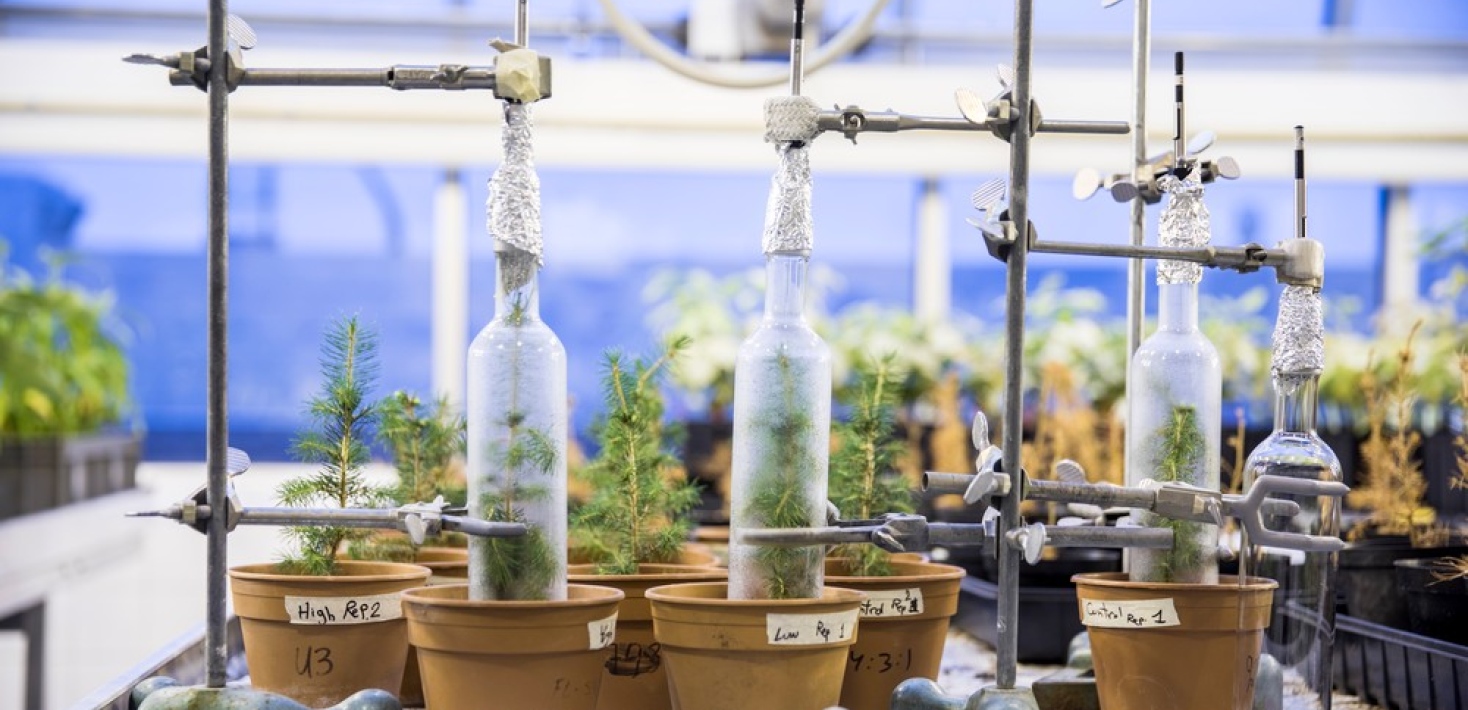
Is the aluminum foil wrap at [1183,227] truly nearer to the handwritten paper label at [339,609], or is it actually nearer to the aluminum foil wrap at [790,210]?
the aluminum foil wrap at [790,210]

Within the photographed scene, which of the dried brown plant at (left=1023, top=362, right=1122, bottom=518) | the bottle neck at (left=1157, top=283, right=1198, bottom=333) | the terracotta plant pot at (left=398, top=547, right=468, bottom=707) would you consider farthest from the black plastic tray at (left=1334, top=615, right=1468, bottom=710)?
the terracotta plant pot at (left=398, top=547, right=468, bottom=707)

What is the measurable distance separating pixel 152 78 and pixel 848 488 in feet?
11.3

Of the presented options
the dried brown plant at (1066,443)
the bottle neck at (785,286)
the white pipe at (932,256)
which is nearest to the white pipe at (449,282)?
the white pipe at (932,256)

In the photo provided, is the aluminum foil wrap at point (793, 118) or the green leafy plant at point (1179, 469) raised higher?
the aluminum foil wrap at point (793, 118)

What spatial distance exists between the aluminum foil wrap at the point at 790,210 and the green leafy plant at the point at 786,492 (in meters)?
0.08

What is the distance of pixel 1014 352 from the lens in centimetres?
97

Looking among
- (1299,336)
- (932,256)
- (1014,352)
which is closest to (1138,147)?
(1299,336)

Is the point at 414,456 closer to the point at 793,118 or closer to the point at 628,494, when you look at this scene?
the point at 628,494

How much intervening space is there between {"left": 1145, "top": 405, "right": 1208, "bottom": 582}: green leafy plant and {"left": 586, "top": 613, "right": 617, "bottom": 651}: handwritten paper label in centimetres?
39

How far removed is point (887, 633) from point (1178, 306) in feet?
1.10

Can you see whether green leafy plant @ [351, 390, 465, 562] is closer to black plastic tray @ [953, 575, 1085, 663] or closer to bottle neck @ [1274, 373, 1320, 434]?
black plastic tray @ [953, 575, 1085, 663]

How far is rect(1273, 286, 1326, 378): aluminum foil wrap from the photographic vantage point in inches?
42.1

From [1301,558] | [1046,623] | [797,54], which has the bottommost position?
[1046,623]

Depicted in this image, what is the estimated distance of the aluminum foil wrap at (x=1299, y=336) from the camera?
42.1 inches
